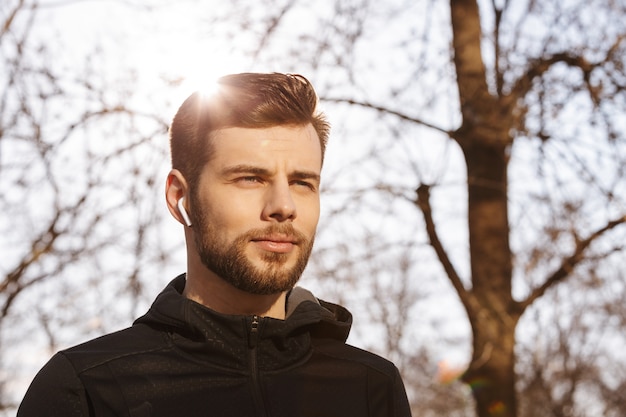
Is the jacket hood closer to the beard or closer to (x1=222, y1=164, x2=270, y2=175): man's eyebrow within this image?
the beard

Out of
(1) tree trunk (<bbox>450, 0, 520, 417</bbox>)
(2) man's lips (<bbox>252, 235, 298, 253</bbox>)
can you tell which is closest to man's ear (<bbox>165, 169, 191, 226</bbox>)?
(2) man's lips (<bbox>252, 235, 298, 253</bbox>)

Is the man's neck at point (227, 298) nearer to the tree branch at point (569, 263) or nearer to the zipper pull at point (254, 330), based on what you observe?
the zipper pull at point (254, 330)

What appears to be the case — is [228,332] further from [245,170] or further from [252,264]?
[245,170]

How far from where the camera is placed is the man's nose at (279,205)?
8.25 feet

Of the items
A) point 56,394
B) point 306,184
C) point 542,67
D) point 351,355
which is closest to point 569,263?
point 542,67

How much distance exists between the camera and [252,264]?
253 cm

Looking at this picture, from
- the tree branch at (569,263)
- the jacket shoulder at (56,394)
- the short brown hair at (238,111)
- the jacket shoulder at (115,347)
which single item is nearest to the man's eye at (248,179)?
the short brown hair at (238,111)

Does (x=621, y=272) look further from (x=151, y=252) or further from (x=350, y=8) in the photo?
(x=151, y=252)

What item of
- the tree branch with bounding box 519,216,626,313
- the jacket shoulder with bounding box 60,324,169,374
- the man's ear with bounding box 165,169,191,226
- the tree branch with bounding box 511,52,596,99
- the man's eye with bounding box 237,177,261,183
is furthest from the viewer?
the tree branch with bounding box 511,52,596,99

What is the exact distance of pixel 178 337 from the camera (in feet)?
8.57

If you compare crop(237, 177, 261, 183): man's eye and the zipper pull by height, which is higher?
crop(237, 177, 261, 183): man's eye

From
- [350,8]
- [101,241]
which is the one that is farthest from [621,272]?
[101,241]

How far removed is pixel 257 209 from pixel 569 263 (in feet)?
15.5

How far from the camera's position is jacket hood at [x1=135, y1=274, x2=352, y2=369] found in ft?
8.42
